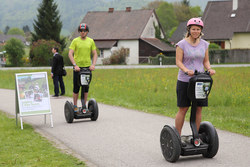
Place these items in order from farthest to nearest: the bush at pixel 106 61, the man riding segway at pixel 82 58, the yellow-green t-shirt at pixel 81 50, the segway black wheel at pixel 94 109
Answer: the bush at pixel 106 61, the segway black wheel at pixel 94 109, the yellow-green t-shirt at pixel 81 50, the man riding segway at pixel 82 58

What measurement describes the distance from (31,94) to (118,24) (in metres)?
59.0

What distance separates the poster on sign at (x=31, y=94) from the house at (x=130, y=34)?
53514 mm

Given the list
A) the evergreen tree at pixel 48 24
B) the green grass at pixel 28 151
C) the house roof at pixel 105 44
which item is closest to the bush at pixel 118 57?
the house roof at pixel 105 44

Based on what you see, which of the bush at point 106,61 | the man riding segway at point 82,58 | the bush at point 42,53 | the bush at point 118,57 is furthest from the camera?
the bush at point 106,61

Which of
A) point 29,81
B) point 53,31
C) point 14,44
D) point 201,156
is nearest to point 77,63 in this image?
point 29,81

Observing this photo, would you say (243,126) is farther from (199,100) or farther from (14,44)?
(14,44)

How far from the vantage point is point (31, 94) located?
9.57m

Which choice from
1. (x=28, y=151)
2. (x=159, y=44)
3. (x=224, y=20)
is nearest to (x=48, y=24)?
(x=159, y=44)

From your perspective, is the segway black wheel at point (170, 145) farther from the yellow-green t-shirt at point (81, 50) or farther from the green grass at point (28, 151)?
the yellow-green t-shirt at point (81, 50)

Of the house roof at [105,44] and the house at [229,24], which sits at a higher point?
the house at [229,24]

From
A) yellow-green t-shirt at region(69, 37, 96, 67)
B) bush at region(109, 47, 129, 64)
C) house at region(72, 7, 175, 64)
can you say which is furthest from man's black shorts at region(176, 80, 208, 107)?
house at region(72, 7, 175, 64)

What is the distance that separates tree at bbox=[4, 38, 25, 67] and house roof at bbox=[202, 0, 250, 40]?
24.4 meters

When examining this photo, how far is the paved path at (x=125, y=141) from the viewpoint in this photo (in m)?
6.16

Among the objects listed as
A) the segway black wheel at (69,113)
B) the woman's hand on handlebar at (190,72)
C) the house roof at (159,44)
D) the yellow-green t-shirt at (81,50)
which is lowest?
the segway black wheel at (69,113)
